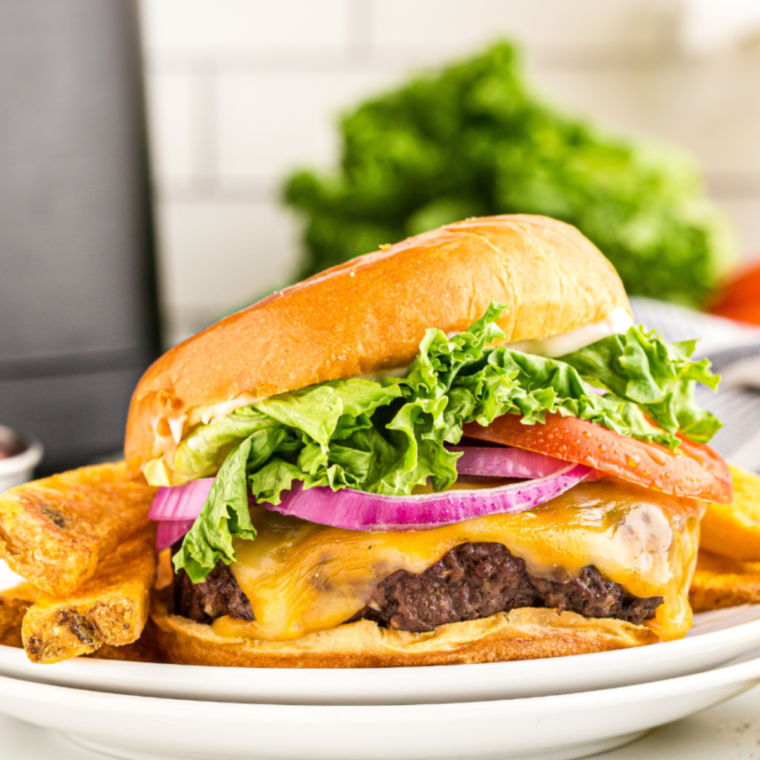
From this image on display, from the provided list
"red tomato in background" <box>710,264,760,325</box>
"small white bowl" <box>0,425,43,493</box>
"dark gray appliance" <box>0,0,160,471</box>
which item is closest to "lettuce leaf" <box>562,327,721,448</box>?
"small white bowl" <box>0,425,43,493</box>

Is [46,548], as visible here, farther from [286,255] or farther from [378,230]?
[286,255]

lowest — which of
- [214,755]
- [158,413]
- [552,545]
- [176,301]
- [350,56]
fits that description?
[176,301]

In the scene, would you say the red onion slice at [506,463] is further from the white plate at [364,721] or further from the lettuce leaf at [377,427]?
the white plate at [364,721]

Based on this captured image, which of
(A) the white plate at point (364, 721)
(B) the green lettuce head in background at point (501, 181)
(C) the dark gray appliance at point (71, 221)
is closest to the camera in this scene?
(A) the white plate at point (364, 721)

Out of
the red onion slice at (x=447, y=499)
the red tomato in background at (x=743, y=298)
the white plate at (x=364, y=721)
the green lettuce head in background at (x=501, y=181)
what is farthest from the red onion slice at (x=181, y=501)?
the red tomato in background at (x=743, y=298)

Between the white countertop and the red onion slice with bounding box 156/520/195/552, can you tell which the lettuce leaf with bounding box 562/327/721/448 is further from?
the red onion slice with bounding box 156/520/195/552

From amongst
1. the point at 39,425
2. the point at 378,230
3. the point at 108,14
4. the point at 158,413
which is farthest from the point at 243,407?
the point at 378,230
